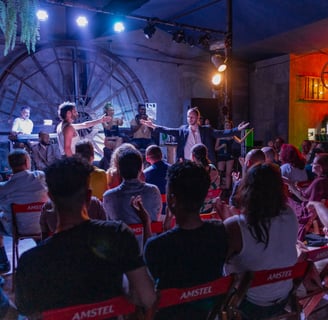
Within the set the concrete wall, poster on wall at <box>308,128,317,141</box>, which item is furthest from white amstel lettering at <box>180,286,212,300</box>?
poster on wall at <box>308,128,317,141</box>

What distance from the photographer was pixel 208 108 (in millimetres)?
10891

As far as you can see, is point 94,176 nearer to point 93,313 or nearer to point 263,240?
point 263,240

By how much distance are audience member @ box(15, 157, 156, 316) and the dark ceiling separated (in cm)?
638

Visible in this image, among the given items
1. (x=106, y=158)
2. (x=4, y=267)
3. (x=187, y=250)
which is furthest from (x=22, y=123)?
(x=187, y=250)

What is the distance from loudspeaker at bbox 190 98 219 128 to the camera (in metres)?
10.7

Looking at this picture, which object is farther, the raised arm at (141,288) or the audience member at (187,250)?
the audience member at (187,250)

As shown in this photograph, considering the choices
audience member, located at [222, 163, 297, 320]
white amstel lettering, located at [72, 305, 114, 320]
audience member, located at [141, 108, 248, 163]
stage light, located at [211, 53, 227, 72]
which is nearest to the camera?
white amstel lettering, located at [72, 305, 114, 320]

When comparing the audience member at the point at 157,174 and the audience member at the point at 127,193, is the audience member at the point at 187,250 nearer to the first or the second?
the audience member at the point at 127,193

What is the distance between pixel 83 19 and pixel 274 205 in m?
8.52

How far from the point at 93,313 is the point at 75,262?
0.59ft

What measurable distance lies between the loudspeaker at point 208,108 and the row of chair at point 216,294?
9.18 m

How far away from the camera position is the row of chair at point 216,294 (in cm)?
128

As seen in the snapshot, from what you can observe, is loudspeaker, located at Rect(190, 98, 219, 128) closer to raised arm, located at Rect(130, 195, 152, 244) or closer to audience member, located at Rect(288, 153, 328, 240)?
audience member, located at Rect(288, 153, 328, 240)

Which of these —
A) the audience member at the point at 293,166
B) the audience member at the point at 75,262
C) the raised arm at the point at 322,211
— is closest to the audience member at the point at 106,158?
the audience member at the point at 293,166
